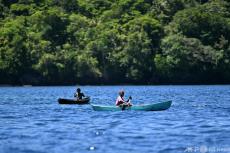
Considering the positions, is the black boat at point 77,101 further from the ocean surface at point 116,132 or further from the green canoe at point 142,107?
the ocean surface at point 116,132

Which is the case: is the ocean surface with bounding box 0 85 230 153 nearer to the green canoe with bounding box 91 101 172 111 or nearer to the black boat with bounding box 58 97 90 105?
the green canoe with bounding box 91 101 172 111

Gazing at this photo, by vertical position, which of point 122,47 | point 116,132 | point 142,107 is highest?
point 122,47

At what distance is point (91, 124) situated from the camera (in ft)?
140

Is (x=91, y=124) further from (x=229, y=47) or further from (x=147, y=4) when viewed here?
(x=147, y=4)

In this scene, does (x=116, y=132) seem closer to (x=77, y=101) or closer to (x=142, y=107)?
(x=142, y=107)

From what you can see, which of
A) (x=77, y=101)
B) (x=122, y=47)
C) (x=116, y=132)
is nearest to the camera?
(x=116, y=132)

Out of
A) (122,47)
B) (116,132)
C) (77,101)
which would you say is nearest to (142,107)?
(77,101)

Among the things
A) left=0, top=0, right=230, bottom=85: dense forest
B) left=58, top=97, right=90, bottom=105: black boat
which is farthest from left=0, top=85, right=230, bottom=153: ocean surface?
left=0, top=0, right=230, bottom=85: dense forest

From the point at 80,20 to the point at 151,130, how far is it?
13166 cm

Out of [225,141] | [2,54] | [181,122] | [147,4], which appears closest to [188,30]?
[147,4]

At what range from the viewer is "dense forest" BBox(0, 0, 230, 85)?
152250mm

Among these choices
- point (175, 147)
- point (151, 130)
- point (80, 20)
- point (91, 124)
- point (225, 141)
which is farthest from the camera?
point (80, 20)

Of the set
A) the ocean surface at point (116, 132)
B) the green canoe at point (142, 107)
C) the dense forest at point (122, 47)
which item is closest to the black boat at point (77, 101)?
the green canoe at point (142, 107)

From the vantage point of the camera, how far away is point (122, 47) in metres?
158
